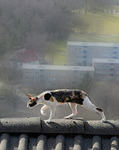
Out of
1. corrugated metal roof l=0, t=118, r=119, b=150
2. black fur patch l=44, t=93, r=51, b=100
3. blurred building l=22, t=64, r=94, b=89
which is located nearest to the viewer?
corrugated metal roof l=0, t=118, r=119, b=150

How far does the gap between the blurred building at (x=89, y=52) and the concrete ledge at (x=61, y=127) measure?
1.85 metres

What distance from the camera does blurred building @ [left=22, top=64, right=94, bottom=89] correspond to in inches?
116

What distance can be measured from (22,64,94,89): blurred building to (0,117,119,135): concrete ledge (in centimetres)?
172

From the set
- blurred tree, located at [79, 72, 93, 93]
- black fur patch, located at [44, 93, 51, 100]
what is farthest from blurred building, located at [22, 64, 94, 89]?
black fur patch, located at [44, 93, 51, 100]

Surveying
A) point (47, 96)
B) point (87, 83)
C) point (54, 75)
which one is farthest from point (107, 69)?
point (47, 96)

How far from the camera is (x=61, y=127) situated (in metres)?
1.17

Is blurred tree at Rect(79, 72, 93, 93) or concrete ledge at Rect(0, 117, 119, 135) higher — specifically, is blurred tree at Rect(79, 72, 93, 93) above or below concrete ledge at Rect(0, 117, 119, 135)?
below

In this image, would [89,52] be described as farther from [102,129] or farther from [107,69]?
[102,129]

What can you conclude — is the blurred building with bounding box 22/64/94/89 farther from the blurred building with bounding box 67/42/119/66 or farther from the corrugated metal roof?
the corrugated metal roof

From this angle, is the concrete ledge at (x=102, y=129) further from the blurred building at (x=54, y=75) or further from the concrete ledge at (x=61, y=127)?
the blurred building at (x=54, y=75)

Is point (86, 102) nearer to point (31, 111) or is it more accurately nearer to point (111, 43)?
point (31, 111)

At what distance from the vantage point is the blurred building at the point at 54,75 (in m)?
2.96

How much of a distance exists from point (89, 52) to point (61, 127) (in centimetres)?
190

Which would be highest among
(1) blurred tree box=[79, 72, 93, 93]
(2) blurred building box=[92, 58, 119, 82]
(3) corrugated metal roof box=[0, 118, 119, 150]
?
(3) corrugated metal roof box=[0, 118, 119, 150]
